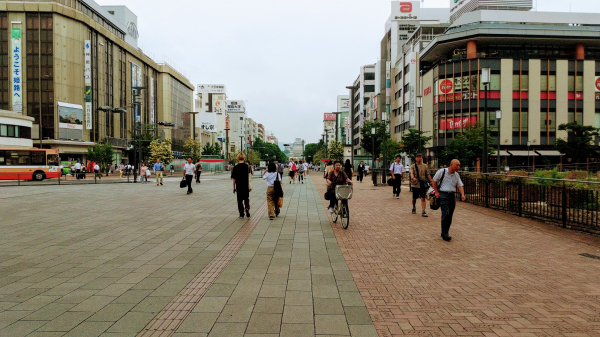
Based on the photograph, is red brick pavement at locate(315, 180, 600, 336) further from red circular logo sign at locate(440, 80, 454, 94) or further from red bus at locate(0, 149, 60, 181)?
red circular logo sign at locate(440, 80, 454, 94)

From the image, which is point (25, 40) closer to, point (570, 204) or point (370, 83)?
point (570, 204)

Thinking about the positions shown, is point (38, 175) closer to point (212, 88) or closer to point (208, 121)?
point (208, 121)

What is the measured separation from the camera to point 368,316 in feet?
13.1

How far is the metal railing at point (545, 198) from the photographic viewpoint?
8.59 metres

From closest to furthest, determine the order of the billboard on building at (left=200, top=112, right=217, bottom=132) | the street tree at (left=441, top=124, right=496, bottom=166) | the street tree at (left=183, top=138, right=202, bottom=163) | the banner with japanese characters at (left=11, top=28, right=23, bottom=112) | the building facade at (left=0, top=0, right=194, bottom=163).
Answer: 1. the street tree at (left=441, top=124, right=496, bottom=166)
2. the banner with japanese characters at (left=11, top=28, right=23, bottom=112)
3. the building facade at (left=0, top=0, right=194, bottom=163)
4. the street tree at (left=183, top=138, right=202, bottom=163)
5. the billboard on building at (left=200, top=112, right=217, bottom=132)

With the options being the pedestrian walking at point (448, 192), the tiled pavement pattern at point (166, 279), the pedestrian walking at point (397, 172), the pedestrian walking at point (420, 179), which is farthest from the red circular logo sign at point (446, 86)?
the pedestrian walking at point (448, 192)

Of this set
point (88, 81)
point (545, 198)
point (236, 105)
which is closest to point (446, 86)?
point (545, 198)

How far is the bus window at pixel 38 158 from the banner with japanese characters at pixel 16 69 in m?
21.1

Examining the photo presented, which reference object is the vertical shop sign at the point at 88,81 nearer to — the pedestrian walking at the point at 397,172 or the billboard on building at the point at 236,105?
the pedestrian walking at the point at 397,172

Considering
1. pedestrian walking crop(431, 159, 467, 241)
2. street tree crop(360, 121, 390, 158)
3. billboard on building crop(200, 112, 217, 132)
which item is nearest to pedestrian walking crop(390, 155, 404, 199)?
pedestrian walking crop(431, 159, 467, 241)

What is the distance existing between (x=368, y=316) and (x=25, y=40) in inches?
2427

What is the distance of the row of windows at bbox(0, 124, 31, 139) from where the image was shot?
41.9 meters

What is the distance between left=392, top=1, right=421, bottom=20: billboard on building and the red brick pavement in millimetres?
72657

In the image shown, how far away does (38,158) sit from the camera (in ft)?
114
